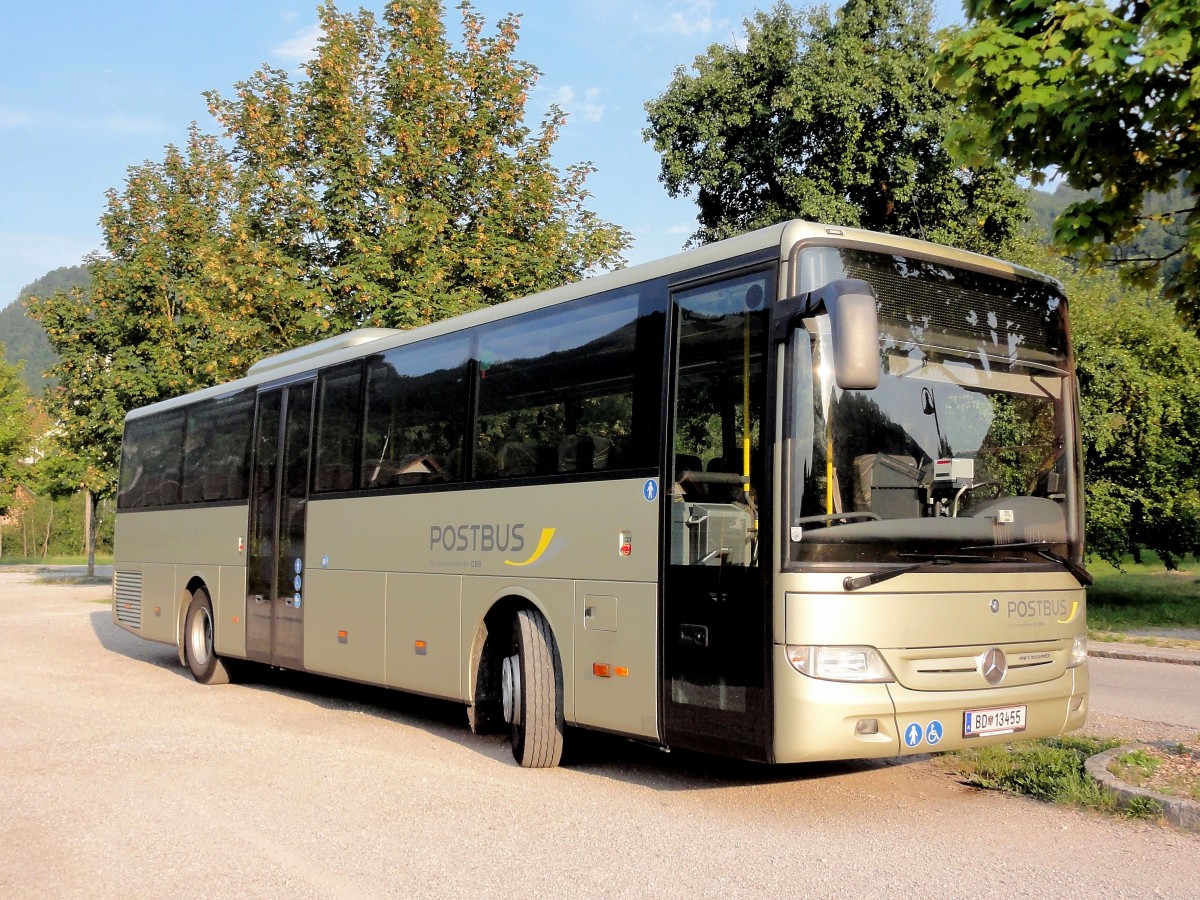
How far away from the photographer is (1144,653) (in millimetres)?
16875

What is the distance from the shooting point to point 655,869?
18.7 feet

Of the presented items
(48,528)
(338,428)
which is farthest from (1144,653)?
(48,528)

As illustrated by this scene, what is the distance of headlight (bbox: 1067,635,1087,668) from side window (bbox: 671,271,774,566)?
2.27 metres

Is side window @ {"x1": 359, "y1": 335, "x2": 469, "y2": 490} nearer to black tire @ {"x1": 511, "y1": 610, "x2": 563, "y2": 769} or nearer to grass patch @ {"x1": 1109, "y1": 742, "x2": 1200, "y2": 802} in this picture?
black tire @ {"x1": 511, "y1": 610, "x2": 563, "y2": 769}

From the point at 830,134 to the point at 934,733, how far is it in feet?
69.6

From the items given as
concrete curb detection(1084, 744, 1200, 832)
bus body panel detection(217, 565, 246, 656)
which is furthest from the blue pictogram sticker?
bus body panel detection(217, 565, 246, 656)

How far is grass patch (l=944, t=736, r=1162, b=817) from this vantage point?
696 centimetres

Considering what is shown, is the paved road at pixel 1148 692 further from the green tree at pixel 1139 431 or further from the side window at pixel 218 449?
the side window at pixel 218 449

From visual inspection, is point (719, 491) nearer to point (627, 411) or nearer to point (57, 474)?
point (627, 411)

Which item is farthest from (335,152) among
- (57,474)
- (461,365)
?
(57,474)

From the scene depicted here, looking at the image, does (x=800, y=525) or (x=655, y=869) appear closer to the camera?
(x=655, y=869)

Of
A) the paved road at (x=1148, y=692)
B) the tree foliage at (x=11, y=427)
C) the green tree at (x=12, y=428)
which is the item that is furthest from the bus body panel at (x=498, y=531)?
the green tree at (x=12, y=428)

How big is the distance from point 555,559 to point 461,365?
2138 millimetres

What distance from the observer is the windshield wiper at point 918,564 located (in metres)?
6.50
